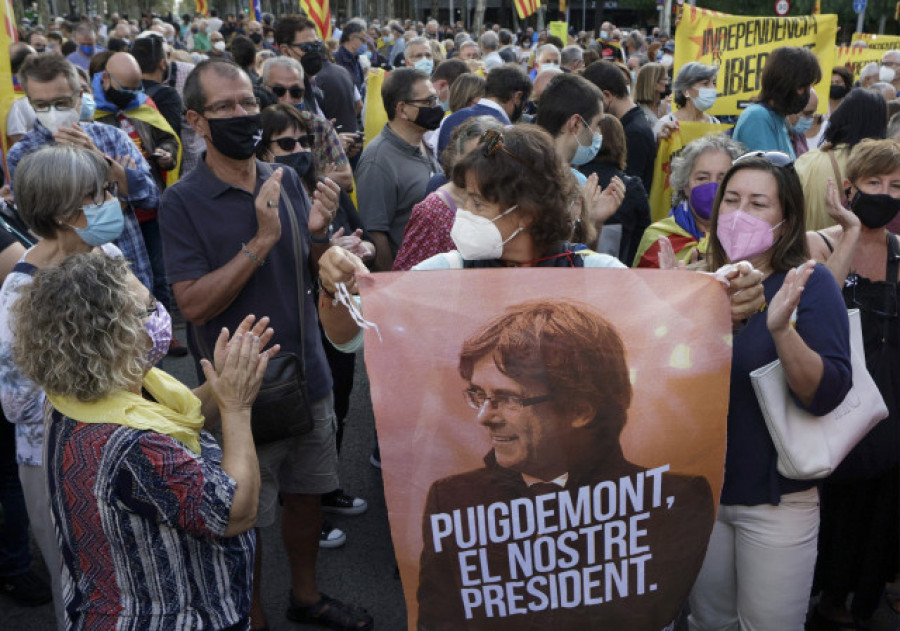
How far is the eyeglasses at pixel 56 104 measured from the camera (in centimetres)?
484

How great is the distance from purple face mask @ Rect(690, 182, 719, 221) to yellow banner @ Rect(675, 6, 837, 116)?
3.24 meters

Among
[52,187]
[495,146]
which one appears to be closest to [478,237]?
[495,146]

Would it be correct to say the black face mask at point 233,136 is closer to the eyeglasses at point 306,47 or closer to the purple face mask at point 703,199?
the purple face mask at point 703,199

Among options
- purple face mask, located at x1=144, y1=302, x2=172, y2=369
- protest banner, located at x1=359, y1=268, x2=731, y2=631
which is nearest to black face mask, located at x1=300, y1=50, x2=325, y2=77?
purple face mask, located at x1=144, y1=302, x2=172, y2=369

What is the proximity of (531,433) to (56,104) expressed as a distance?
13.6 feet

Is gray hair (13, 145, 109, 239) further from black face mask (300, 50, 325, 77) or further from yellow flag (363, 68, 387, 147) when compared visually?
black face mask (300, 50, 325, 77)

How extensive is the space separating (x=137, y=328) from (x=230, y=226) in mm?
944

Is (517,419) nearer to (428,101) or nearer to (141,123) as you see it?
(428,101)

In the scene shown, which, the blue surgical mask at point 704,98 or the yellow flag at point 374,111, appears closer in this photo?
the blue surgical mask at point 704,98

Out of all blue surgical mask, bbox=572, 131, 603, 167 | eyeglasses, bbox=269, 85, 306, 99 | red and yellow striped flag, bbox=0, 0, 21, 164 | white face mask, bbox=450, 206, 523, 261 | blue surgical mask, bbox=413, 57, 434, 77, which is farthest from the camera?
blue surgical mask, bbox=413, 57, 434, 77

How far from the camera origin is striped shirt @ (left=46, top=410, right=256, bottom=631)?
1944 millimetres

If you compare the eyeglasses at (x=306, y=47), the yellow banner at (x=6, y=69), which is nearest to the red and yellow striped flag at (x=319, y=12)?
the eyeglasses at (x=306, y=47)

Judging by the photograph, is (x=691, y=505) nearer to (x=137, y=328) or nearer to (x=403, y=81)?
(x=137, y=328)

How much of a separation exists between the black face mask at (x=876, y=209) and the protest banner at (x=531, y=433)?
1.63 metres
